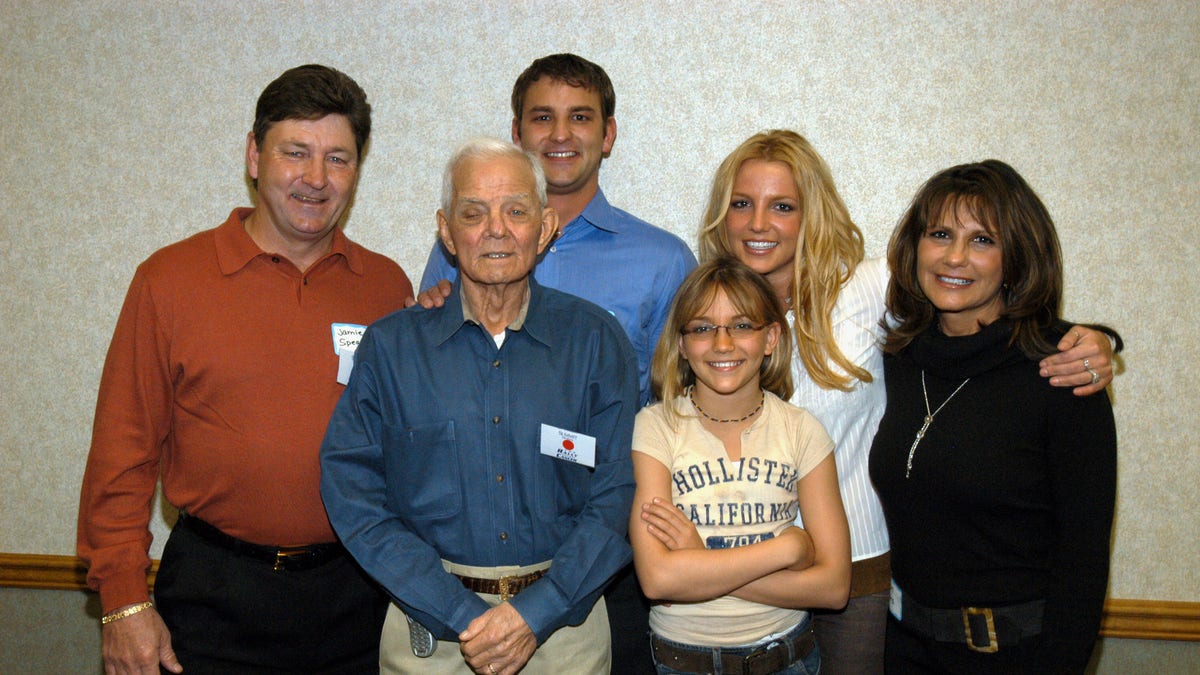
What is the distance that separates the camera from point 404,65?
3.61 m

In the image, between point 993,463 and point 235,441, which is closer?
point 993,463

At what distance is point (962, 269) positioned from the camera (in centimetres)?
224

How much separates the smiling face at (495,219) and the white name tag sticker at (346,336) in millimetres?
499

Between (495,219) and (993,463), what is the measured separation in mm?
1418

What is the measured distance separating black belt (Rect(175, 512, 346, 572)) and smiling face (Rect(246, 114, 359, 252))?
0.84 metres

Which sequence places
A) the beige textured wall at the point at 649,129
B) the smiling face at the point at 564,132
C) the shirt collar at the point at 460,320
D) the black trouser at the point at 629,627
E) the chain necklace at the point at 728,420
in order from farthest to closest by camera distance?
the beige textured wall at the point at 649,129
the smiling face at the point at 564,132
the black trouser at the point at 629,627
the chain necklace at the point at 728,420
the shirt collar at the point at 460,320

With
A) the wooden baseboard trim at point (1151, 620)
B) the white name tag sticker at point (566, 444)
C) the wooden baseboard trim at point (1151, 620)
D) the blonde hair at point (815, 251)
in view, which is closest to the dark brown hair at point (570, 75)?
the blonde hair at point (815, 251)

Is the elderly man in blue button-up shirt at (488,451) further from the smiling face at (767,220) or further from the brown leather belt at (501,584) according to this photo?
the smiling face at (767,220)

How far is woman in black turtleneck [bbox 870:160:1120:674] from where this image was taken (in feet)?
6.86

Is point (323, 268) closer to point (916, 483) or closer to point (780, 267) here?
point (780, 267)

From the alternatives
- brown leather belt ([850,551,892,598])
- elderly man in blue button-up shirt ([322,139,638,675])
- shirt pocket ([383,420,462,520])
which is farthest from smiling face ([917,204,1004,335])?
shirt pocket ([383,420,462,520])

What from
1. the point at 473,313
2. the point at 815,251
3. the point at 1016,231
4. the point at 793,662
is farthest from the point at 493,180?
the point at 793,662

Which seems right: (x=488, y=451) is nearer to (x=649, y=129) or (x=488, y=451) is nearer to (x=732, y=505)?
(x=732, y=505)

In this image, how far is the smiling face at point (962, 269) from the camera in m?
2.24
